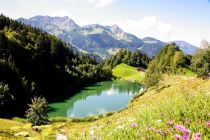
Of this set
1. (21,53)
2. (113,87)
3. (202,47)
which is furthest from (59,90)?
(202,47)


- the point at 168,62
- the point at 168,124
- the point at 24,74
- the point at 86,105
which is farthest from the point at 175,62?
the point at 168,124

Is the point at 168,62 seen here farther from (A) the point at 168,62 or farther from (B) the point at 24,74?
(B) the point at 24,74

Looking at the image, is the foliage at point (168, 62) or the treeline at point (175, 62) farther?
the foliage at point (168, 62)

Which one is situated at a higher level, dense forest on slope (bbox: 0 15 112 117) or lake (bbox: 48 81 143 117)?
dense forest on slope (bbox: 0 15 112 117)

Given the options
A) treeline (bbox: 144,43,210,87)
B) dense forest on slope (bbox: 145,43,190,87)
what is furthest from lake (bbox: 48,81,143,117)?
dense forest on slope (bbox: 145,43,190,87)

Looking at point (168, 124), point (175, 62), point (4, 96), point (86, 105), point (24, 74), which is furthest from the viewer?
point (175, 62)

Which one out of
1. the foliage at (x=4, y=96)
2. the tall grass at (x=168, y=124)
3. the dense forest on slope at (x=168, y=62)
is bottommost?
the foliage at (x=4, y=96)

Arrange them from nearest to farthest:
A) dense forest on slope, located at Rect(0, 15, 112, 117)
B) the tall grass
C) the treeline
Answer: the tall grass < dense forest on slope, located at Rect(0, 15, 112, 117) < the treeline

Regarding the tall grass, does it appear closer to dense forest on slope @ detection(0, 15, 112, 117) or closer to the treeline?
dense forest on slope @ detection(0, 15, 112, 117)

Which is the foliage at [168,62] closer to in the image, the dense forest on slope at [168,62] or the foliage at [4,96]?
the dense forest on slope at [168,62]

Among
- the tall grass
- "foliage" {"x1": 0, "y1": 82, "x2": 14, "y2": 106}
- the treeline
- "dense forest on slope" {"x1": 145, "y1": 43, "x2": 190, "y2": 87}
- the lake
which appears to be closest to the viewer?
the tall grass

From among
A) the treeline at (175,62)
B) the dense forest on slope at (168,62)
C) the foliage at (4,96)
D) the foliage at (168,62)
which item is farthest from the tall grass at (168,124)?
the dense forest on slope at (168,62)

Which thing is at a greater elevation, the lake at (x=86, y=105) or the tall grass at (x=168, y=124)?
the tall grass at (x=168, y=124)

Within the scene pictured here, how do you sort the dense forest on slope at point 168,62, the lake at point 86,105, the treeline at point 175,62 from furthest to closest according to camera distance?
the dense forest on slope at point 168,62 → the treeline at point 175,62 → the lake at point 86,105
